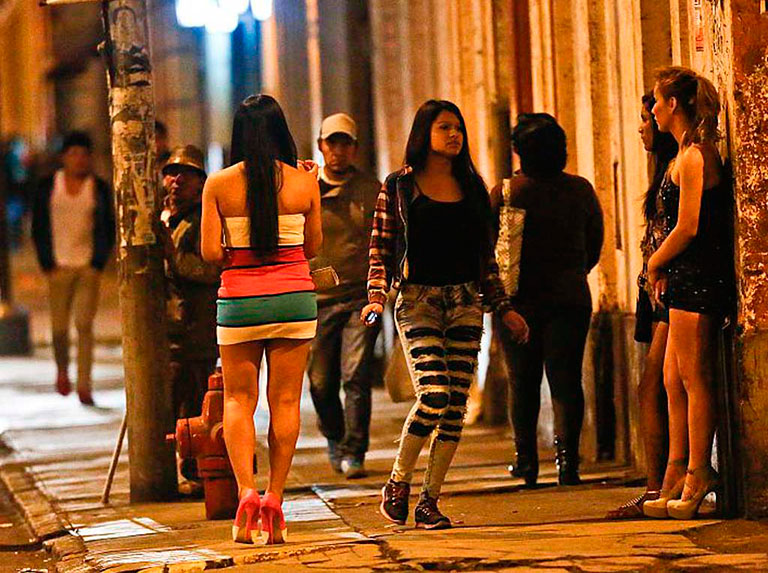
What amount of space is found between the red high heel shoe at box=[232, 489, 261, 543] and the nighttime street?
0.02m

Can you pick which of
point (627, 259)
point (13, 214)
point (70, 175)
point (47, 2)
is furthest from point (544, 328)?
point (13, 214)

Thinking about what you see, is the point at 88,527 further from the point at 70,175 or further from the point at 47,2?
the point at 70,175

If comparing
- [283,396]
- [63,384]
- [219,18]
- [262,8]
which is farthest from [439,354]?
[262,8]

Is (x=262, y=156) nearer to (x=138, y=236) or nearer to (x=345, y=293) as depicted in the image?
(x=138, y=236)

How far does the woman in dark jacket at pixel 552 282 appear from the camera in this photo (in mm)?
9539

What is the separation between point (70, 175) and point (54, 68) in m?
37.9

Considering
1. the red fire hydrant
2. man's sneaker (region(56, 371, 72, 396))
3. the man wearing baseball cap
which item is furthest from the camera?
man's sneaker (region(56, 371, 72, 396))

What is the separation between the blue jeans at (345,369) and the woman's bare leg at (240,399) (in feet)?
7.56

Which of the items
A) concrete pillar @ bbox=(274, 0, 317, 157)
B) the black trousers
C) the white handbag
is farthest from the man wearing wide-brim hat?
concrete pillar @ bbox=(274, 0, 317, 157)

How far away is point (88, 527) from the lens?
9.11 meters

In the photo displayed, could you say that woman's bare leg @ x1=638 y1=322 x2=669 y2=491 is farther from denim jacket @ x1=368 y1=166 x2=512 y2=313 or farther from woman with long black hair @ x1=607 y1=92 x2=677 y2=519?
denim jacket @ x1=368 y1=166 x2=512 y2=313

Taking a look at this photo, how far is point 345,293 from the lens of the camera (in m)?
10.4

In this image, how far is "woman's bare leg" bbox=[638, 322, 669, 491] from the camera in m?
8.31

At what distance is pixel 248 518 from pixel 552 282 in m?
2.40
